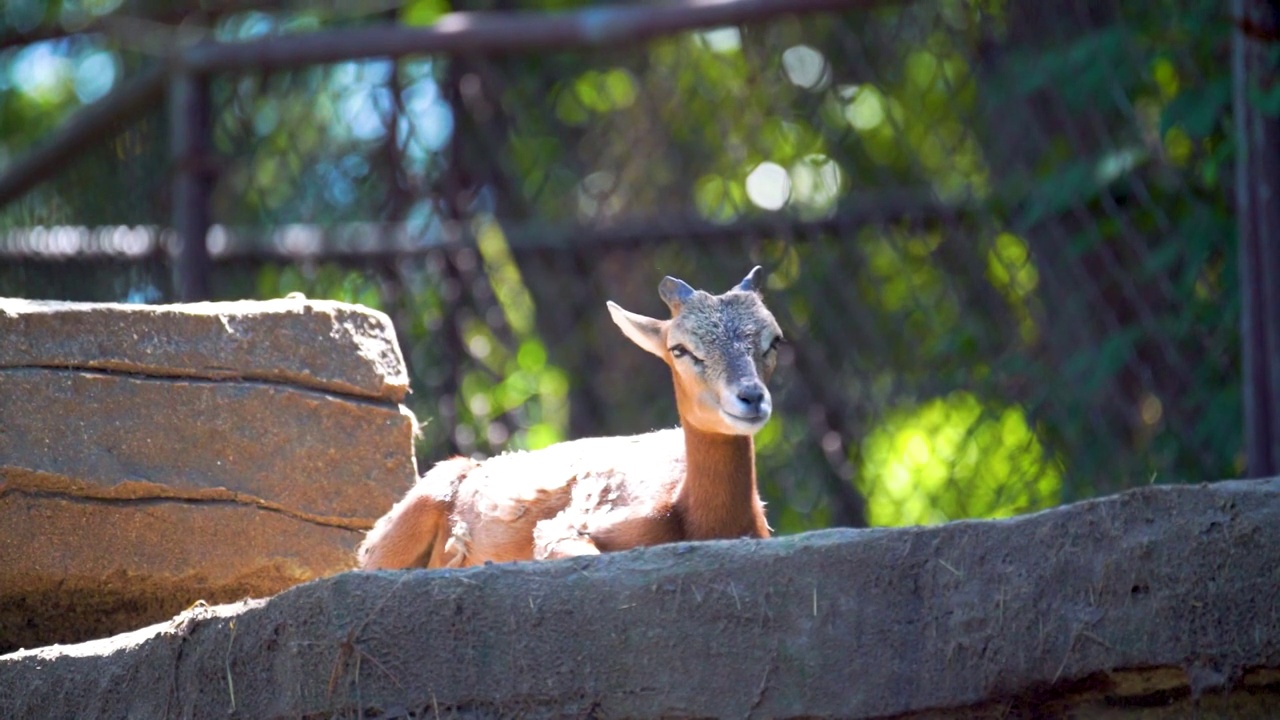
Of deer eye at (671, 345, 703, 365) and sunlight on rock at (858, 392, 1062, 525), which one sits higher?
deer eye at (671, 345, 703, 365)

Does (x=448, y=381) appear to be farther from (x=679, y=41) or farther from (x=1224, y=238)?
(x=1224, y=238)

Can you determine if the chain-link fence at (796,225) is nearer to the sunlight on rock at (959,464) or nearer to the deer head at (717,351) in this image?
the sunlight on rock at (959,464)

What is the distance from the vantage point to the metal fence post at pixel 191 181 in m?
8.02

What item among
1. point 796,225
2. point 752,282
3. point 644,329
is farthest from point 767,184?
point 644,329

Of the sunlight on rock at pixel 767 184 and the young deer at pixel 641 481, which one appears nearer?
the young deer at pixel 641 481

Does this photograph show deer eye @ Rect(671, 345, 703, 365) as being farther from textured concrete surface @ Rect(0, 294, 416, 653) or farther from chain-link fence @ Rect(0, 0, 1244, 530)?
chain-link fence @ Rect(0, 0, 1244, 530)

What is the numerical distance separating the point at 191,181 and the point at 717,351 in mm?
4103

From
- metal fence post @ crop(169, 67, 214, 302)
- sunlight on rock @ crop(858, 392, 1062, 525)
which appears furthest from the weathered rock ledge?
metal fence post @ crop(169, 67, 214, 302)

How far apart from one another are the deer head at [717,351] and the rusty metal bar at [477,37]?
10.6ft

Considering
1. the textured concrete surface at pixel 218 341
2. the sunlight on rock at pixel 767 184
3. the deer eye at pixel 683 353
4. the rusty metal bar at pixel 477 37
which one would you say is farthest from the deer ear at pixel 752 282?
the sunlight on rock at pixel 767 184

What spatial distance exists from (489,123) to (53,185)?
2.36 m

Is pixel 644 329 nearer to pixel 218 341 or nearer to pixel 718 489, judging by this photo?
pixel 718 489

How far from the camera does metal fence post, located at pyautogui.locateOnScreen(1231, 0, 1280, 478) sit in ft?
20.1

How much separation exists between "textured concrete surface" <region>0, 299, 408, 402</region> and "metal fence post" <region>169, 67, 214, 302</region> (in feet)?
9.57
